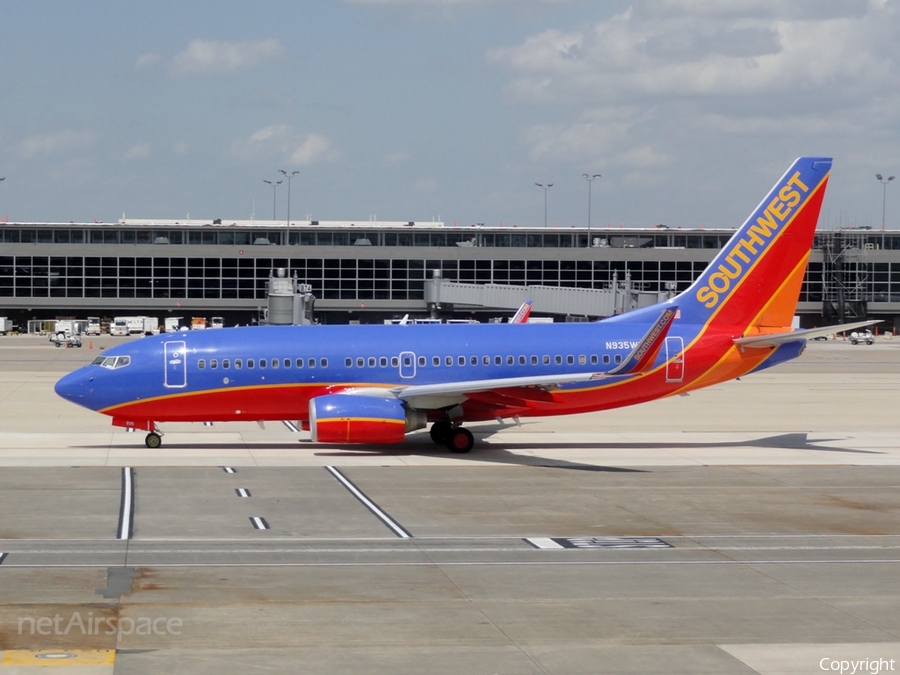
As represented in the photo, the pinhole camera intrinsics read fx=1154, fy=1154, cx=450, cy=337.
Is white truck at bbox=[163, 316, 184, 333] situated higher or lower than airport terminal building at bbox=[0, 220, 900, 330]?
lower

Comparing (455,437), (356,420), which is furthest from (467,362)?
(356,420)

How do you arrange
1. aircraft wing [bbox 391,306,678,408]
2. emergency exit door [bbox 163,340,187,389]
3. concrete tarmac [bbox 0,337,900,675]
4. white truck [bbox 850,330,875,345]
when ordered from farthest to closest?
white truck [bbox 850,330,875,345] → emergency exit door [bbox 163,340,187,389] → aircraft wing [bbox 391,306,678,408] → concrete tarmac [bbox 0,337,900,675]

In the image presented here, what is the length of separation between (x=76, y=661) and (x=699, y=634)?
27.2ft

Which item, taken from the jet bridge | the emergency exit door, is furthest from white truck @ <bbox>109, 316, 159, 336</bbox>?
the emergency exit door

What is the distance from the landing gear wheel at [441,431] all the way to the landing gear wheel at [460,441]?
0.75 ft

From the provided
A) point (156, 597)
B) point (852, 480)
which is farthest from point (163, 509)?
point (852, 480)

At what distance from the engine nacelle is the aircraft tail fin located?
35.7ft

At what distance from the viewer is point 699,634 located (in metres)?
16.0

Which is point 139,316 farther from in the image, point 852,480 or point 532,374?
point 852,480

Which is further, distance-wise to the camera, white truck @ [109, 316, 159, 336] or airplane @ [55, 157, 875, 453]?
white truck @ [109, 316, 159, 336]

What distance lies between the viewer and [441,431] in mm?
37594

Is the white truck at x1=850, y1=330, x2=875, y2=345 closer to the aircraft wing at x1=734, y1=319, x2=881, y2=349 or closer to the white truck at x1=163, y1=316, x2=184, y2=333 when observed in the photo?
the white truck at x1=163, y1=316, x2=184, y2=333

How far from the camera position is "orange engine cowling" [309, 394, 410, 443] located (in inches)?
1358

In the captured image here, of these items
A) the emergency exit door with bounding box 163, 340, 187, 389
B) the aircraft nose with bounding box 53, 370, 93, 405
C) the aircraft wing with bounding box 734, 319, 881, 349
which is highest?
the aircraft wing with bounding box 734, 319, 881, 349
